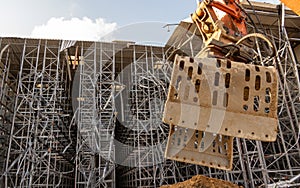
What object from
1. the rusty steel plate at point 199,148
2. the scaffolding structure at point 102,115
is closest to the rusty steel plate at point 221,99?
the rusty steel plate at point 199,148

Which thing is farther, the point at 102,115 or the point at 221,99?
the point at 102,115

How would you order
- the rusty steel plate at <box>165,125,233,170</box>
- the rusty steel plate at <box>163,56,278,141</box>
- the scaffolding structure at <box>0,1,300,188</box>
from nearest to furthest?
the rusty steel plate at <box>163,56,278,141</box>, the rusty steel plate at <box>165,125,233,170</box>, the scaffolding structure at <box>0,1,300,188</box>

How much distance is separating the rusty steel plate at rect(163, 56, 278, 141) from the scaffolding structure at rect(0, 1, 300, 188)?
23.7 ft

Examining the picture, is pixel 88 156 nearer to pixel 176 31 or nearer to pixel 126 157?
pixel 126 157

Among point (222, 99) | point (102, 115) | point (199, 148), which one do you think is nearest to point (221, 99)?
point (222, 99)

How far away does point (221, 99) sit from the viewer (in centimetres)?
235

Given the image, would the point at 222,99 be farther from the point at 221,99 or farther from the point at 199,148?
the point at 199,148

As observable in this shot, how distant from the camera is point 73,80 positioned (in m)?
15.1

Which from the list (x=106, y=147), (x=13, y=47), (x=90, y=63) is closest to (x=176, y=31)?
(x=90, y=63)

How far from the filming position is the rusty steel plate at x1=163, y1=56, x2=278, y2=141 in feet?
7.59

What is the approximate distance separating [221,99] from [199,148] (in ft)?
1.86

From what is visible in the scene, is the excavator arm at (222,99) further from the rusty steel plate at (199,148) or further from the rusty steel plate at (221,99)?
the rusty steel plate at (199,148)

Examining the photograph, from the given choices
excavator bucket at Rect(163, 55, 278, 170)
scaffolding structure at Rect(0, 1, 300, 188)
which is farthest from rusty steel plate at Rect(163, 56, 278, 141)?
scaffolding structure at Rect(0, 1, 300, 188)

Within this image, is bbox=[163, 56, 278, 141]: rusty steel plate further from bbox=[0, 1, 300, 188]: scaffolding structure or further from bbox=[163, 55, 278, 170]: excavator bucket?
bbox=[0, 1, 300, 188]: scaffolding structure
